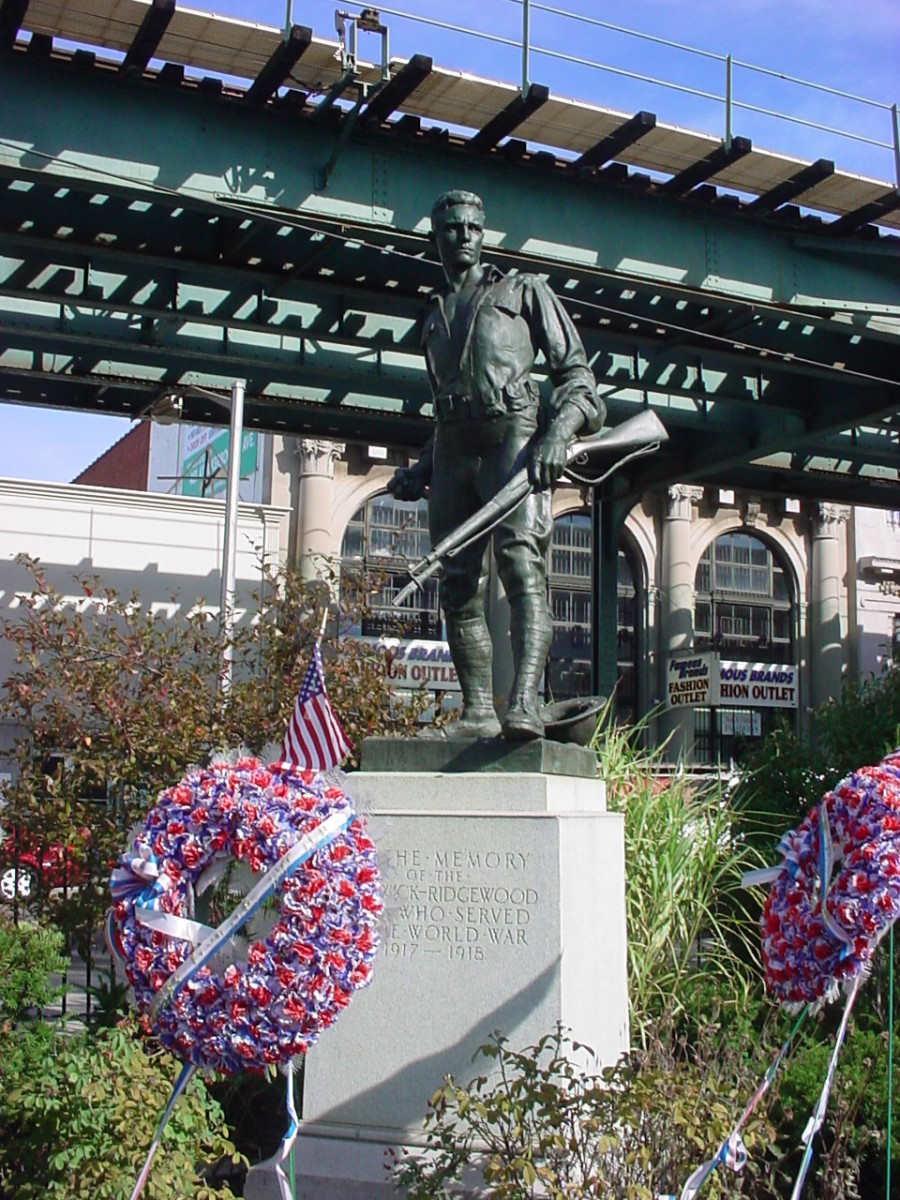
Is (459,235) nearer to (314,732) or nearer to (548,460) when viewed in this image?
(548,460)

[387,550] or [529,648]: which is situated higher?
[387,550]

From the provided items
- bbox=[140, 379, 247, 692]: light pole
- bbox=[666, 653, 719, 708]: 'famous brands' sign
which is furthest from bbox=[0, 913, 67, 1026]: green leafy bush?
bbox=[666, 653, 719, 708]: 'famous brands' sign

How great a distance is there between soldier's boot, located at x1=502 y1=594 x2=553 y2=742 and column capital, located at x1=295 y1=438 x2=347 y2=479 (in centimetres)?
2597

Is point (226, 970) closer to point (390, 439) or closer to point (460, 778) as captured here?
point (460, 778)

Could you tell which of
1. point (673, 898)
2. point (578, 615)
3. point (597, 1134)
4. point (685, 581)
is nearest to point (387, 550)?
point (578, 615)

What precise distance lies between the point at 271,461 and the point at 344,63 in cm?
1866

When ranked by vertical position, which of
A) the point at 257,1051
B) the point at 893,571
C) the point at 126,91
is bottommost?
the point at 257,1051

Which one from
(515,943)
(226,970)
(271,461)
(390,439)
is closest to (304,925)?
(226,970)

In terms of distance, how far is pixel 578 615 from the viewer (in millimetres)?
36531

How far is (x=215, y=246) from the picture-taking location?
1731cm

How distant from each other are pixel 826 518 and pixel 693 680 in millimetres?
8035

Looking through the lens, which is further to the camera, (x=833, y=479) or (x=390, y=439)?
(x=833, y=479)

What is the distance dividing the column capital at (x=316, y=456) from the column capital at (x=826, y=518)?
14.4 metres

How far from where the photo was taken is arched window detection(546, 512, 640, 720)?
119ft
